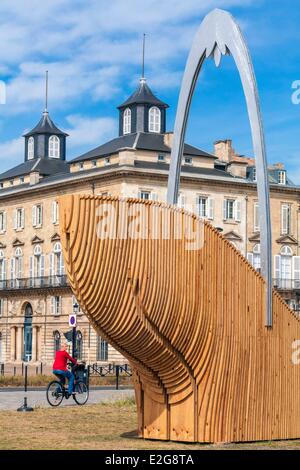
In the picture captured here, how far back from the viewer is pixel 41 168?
249 feet

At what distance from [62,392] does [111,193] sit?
41.5 metres

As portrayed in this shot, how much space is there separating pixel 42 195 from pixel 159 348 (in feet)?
187

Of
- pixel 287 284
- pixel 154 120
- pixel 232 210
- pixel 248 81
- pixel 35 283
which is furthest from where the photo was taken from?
pixel 35 283

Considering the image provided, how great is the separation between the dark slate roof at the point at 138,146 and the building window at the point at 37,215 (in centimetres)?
418

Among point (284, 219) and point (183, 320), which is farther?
point (284, 219)

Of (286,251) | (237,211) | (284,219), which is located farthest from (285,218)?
(237,211)

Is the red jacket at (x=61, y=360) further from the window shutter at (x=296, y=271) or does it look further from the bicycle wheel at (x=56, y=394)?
the window shutter at (x=296, y=271)

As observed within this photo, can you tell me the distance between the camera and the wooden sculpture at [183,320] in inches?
580

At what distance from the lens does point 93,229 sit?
576 inches

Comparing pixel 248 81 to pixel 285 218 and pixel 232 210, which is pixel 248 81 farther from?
pixel 285 218

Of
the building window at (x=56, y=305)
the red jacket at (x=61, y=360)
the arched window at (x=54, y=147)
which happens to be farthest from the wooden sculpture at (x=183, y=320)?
the arched window at (x=54, y=147)
